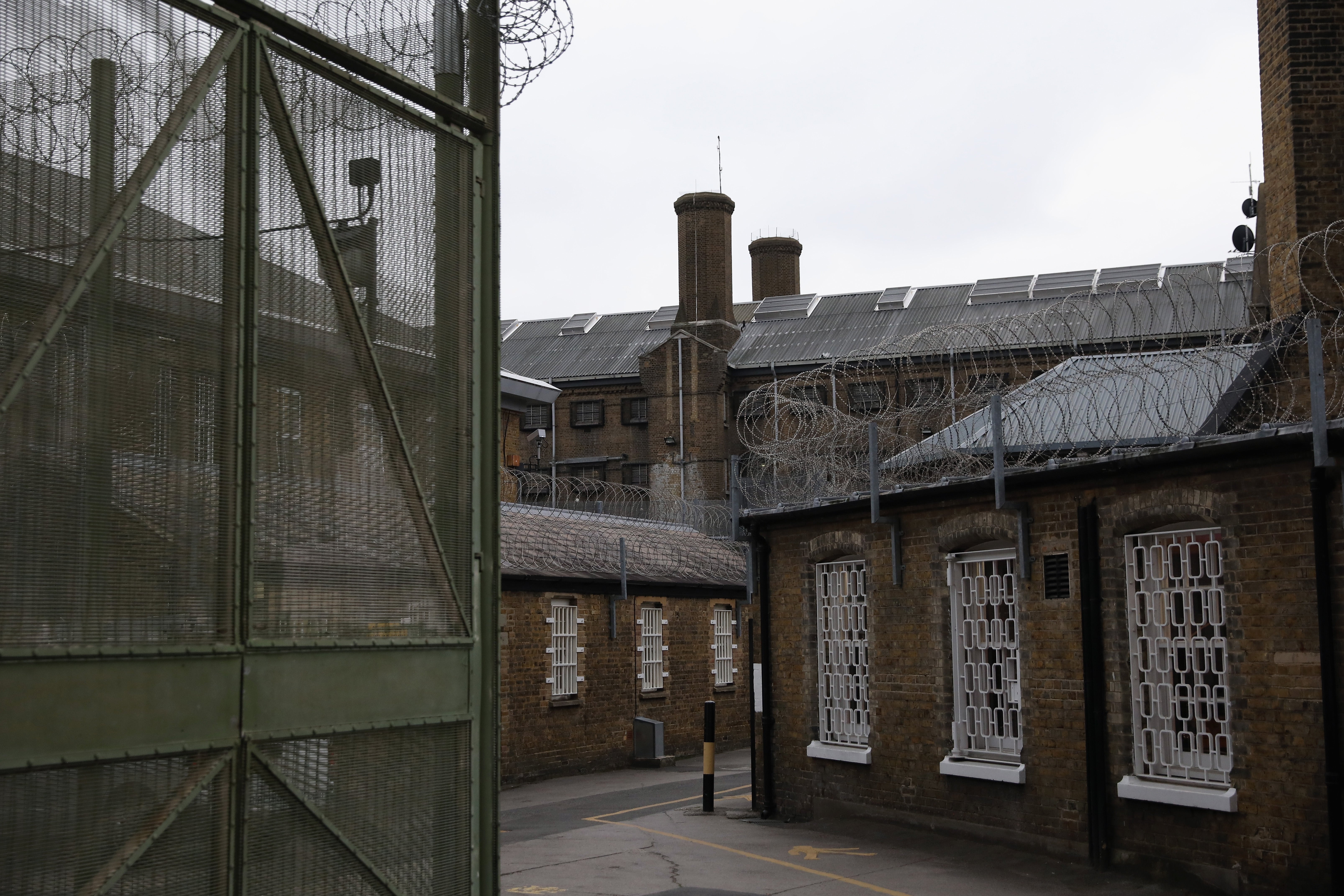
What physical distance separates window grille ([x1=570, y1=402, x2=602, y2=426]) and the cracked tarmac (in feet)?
98.2

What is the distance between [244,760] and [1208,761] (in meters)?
8.09

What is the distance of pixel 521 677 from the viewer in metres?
20.7

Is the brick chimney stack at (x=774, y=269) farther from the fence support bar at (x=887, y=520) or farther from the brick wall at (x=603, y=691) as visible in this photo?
the fence support bar at (x=887, y=520)

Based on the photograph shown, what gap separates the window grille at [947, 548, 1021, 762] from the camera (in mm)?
12508

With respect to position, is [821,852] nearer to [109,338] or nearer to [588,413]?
[109,338]

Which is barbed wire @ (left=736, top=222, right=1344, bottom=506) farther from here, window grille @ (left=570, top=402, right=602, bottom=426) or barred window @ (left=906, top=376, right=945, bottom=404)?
window grille @ (left=570, top=402, right=602, bottom=426)

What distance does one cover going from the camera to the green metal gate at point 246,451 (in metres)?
4.45

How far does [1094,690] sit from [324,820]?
7.88 m

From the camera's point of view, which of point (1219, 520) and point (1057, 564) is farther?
point (1057, 564)

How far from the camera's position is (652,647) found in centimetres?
2489

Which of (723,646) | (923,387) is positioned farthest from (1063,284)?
(723,646)

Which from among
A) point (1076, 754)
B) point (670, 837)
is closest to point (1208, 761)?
point (1076, 754)

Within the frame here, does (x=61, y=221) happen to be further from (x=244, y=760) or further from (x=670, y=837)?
(x=670, y=837)

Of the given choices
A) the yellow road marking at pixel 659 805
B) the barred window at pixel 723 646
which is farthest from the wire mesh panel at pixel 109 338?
the barred window at pixel 723 646
